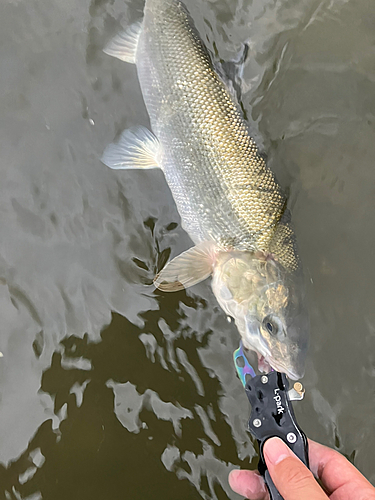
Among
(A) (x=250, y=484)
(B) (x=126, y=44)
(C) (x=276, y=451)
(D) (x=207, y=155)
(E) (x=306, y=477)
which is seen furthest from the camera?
(B) (x=126, y=44)

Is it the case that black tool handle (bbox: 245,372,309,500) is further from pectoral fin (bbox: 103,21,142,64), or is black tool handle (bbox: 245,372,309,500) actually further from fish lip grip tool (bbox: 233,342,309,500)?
pectoral fin (bbox: 103,21,142,64)

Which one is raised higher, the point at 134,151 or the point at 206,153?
the point at 206,153

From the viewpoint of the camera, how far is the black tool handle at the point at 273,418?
155 cm

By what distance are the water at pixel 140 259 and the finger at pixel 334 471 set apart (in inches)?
23.5

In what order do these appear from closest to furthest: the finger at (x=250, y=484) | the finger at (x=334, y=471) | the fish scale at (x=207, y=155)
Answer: the finger at (x=334, y=471) < the finger at (x=250, y=484) < the fish scale at (x=207, y=155)

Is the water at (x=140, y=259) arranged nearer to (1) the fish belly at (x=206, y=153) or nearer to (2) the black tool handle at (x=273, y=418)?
(1) the fish belly at (x=206, y=153)

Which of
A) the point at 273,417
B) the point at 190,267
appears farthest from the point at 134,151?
the point at 273,417

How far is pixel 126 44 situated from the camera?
2.80 meters

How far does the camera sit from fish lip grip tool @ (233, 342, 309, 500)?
5.08ft

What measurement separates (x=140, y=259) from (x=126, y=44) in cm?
160

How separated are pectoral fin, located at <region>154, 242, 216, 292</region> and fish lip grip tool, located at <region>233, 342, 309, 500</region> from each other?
0.86 metres

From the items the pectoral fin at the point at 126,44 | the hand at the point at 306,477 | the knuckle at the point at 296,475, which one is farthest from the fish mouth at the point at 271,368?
the pectoral fin at the point at 126,44

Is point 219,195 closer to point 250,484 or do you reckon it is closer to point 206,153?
point 206,153

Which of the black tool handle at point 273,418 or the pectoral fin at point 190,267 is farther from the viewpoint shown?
the pectoral fin at point 190,267
